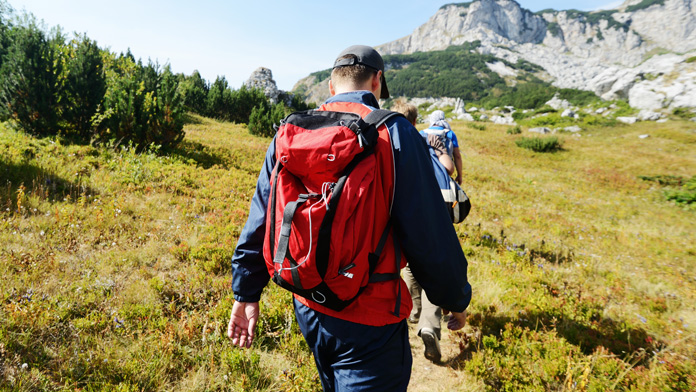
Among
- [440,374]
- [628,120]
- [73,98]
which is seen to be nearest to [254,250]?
[440,374]

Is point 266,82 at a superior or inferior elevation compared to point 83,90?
superior

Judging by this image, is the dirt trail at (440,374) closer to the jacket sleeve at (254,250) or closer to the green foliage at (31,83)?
the jacket sleeve at (254,250)

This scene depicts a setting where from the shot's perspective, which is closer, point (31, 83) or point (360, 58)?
point (360, 58)

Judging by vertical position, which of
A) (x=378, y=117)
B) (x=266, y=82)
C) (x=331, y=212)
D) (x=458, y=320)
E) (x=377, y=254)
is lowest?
(x=458, y=320)

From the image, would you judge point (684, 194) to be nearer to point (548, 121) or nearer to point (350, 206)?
point (350, 206)

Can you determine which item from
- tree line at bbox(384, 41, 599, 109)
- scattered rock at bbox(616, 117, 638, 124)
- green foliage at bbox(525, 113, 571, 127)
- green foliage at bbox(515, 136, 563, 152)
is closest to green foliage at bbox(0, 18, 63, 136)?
green foliage at bbox(515, 136, 563, 152)

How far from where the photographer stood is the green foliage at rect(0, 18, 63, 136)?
28.1ft

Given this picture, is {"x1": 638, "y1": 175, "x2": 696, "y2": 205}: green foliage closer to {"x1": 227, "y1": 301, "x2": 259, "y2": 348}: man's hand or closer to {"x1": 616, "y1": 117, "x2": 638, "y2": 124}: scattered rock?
{"x1": 227, "y1": 301, "x2": 259, "y2": 348}: man's hand

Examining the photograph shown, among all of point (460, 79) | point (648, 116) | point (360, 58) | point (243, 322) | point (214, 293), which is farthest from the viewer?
point (460, 79)

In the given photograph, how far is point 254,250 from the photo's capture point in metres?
1.72

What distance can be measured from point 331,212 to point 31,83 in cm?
1229

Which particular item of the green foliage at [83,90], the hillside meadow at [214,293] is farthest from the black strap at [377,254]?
the green foliage at [83,90]

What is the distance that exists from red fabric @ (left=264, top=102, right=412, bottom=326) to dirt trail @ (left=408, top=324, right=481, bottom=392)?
2.22m

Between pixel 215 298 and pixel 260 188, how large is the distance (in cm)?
284
